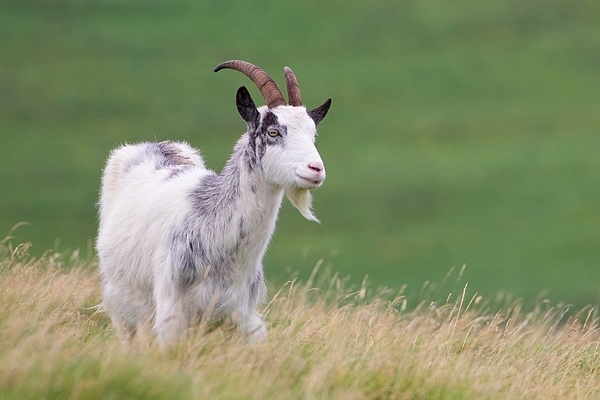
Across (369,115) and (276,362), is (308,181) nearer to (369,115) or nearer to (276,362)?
(276,362)

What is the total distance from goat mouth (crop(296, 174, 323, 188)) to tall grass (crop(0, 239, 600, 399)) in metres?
1.17

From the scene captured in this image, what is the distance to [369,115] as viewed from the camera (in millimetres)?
41750

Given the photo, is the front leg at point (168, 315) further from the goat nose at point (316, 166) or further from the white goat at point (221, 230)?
the goat nose at point (316, 166)

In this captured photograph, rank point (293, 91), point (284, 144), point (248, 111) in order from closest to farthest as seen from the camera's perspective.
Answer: point (284, 144)
point (248, 111)
point (293, 91)

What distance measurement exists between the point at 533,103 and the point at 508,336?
34.6 meters

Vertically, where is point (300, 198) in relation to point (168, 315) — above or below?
above

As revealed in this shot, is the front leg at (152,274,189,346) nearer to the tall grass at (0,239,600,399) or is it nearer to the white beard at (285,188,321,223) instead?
the tall grass at (0,239,600,399)

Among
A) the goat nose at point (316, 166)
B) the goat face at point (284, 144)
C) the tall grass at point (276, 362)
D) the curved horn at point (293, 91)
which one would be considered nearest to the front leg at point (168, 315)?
the tall grass at point (276, 362)

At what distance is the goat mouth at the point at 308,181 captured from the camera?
7242 millimetres

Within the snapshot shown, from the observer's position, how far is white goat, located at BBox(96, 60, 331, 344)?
730 cm

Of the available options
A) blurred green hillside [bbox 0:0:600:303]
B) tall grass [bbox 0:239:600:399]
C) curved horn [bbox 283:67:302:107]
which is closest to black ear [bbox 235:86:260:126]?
curved horn [bbox 283:67:302:107]

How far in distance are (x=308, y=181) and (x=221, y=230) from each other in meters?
0.85

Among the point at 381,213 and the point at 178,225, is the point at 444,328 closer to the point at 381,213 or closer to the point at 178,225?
the point at 178,225

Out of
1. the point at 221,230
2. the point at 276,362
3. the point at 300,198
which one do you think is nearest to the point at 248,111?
the point at 300,198
